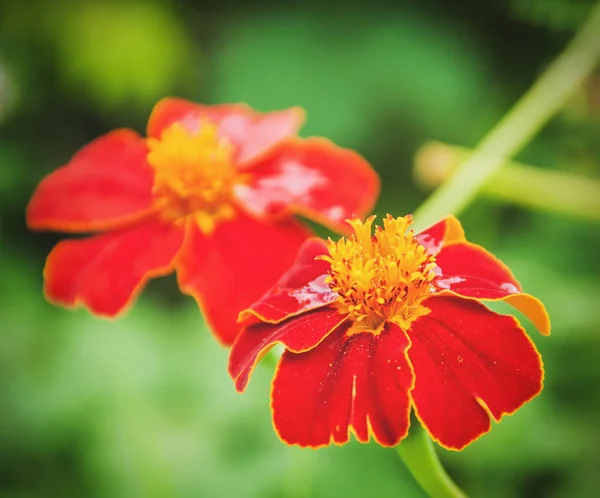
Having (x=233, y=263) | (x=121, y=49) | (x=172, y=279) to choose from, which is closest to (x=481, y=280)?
(x=233, y=263)

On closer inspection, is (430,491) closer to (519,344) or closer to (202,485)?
(519,344)

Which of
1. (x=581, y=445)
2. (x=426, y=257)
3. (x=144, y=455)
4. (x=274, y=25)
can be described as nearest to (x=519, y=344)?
(x=426, y=257)

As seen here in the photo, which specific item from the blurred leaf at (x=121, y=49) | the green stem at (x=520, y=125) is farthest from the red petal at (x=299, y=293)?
the blurred leaf at (x=121, y=49)

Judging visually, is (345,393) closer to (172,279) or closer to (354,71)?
(172,279)

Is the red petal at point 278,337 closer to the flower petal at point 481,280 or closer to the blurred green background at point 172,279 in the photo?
the flower petal at point 481,280

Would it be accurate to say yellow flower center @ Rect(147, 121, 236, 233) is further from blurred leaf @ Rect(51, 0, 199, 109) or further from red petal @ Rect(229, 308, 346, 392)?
blurred leaf @ Rect(51, 0, 199, 109)

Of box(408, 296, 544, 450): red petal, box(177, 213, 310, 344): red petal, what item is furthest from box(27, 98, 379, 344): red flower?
box(408, 296, 544, 450): red petal
